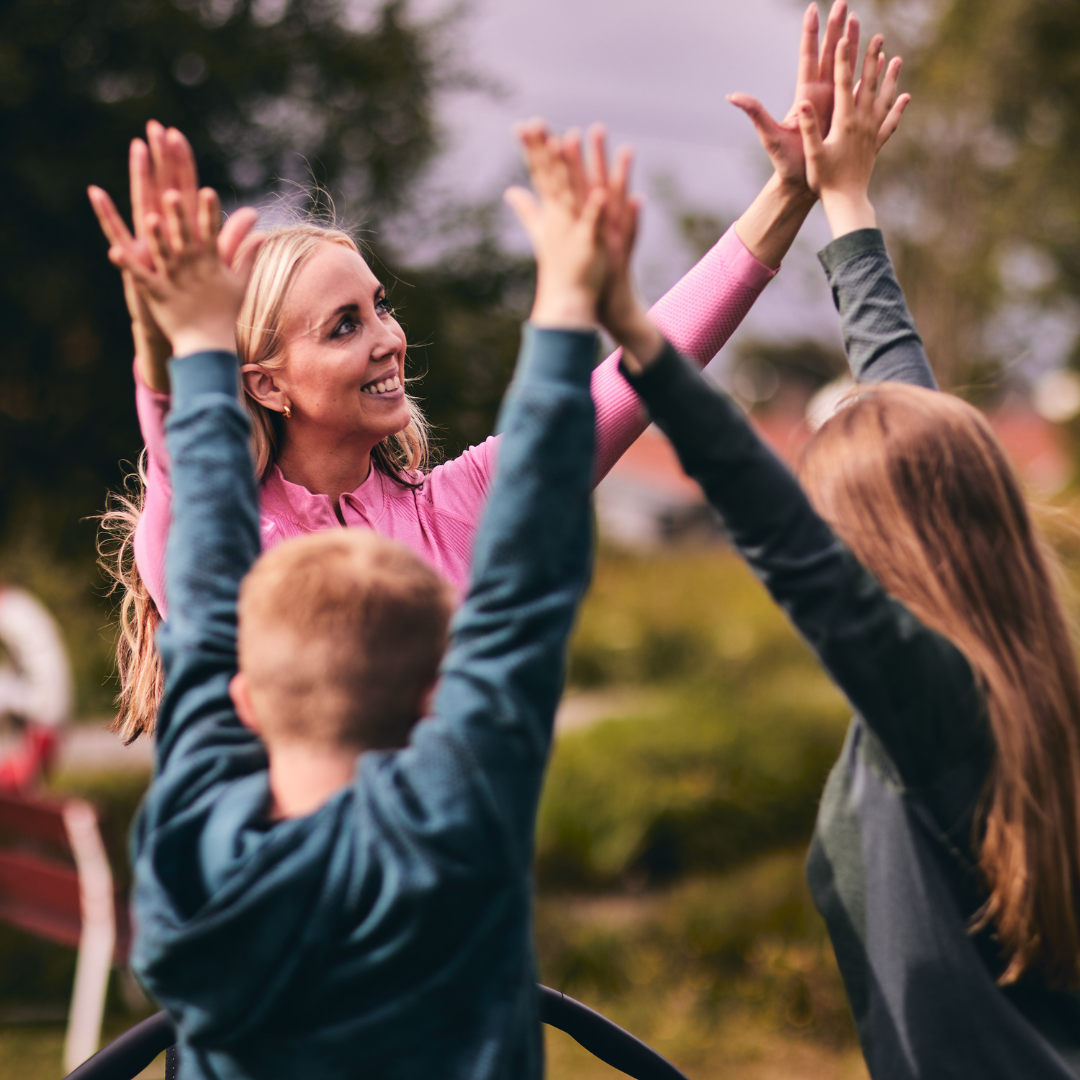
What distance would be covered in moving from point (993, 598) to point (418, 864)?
29.3 inches

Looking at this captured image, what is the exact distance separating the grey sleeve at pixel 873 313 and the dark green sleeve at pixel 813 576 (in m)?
0.50

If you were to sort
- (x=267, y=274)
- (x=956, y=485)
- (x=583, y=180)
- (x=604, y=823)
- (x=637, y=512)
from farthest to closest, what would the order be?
1. (x=637, y=512)
2. (x=604, y=823)
3. (x=267, y=274)
4. (x=956, y=485)
5. (x=583, y=180)

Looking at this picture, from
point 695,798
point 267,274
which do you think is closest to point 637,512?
point 695,798

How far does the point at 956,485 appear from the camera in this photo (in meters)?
1.34

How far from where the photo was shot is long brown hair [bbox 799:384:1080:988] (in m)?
1.27

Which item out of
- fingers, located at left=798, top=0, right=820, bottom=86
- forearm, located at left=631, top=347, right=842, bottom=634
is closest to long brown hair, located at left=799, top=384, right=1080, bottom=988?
forearm, located at left=631, top=347, right=842, bottom=634

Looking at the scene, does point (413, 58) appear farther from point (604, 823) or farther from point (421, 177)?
point (604, 823)

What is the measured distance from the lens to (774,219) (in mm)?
1694

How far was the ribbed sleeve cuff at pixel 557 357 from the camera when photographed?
1.07 metres

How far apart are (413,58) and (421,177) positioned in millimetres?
519

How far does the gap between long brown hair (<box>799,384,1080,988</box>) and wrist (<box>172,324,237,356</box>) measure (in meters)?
0.69

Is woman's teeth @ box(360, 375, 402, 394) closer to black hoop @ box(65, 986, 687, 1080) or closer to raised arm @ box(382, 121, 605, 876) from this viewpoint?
raised arm @ box(382, 121, 605, 876)

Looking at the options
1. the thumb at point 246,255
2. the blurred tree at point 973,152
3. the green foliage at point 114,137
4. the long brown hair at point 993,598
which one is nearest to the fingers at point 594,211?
the thumb at point 246,255

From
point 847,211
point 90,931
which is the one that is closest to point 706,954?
point 90,931
